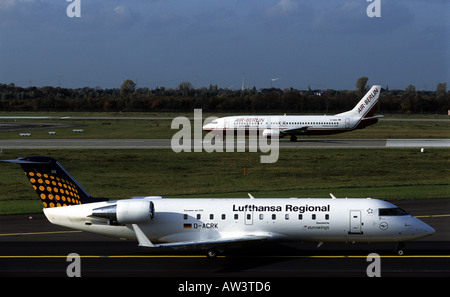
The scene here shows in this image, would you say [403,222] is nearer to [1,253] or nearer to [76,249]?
[76,249]

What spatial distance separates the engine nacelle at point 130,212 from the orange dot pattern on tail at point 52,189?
246 centimetres

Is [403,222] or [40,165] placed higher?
[40,165]

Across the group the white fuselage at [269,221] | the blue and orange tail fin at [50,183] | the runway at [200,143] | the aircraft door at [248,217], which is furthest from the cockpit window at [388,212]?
the runway at [200,143]

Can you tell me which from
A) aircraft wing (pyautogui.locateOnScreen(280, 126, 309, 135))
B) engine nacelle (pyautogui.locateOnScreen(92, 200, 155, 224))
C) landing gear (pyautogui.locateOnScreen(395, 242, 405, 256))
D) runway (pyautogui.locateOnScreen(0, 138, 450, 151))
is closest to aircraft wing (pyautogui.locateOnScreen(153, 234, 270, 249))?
engine nacelle (pyautogui.locateOnScreen(92, 200, 155, 224))

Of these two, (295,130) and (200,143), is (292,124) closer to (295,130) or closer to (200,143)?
(295,130)

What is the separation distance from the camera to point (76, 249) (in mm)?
31219

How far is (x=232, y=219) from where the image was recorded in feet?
93.5

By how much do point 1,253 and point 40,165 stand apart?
18.4 ft

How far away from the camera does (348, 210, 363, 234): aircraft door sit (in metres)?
28.0

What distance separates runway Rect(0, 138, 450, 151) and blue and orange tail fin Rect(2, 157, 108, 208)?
49.2m

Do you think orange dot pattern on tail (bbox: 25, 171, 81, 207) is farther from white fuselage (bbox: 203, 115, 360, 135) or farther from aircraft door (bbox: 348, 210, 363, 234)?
white fuselage (bbox: 203, 115, 360, 135)

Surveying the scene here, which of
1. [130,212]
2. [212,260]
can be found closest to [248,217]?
[212,260]

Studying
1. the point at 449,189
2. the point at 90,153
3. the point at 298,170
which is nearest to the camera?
the point at 449,189
